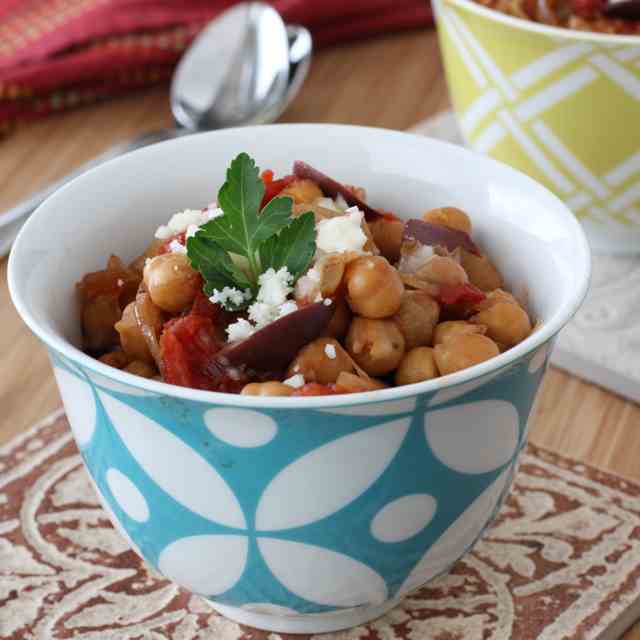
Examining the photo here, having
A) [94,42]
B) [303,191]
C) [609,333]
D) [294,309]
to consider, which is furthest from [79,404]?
[94,42]

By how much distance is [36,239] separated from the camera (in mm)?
978

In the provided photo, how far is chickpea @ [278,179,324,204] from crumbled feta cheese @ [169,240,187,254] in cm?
11

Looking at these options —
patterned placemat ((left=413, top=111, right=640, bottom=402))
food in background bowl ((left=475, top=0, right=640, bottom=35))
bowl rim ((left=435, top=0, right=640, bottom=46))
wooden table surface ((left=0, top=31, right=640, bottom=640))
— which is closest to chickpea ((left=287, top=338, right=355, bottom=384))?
wooden table surface ((left=0, top=31, right=640, bottom=640))

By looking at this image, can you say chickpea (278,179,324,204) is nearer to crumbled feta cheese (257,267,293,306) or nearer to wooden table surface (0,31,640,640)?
crumbled feta cheese (257,267,293,306)

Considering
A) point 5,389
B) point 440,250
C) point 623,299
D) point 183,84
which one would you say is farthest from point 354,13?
point 440,250

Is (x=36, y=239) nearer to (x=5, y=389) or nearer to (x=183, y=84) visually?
(x=5, y=389)

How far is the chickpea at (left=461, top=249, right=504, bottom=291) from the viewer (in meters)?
1.05

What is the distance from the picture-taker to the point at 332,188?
1.05 metres

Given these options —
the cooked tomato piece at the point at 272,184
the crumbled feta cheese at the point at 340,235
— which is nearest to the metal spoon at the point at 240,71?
the cooked tomato piece at the point at 272,184

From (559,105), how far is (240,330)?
2.23 feet

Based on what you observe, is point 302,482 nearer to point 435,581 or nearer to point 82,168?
point 435,581

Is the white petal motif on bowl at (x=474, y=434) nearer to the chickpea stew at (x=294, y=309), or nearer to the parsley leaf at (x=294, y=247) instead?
the chickpea stew at (x=294, y=309)

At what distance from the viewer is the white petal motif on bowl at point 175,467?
0.83 metres

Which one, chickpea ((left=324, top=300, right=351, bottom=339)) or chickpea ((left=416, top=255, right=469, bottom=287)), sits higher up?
chickpea ((left=416, top=255, right=469, bottom=287))
